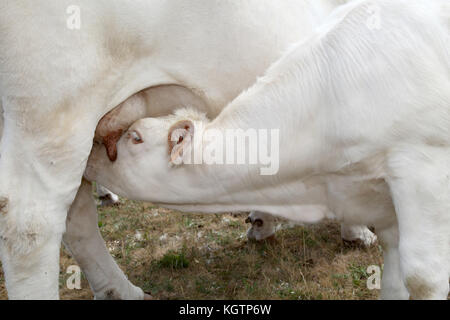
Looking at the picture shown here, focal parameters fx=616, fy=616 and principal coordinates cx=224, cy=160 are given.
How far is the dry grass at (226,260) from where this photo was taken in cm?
468

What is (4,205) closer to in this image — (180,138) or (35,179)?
(35,179)

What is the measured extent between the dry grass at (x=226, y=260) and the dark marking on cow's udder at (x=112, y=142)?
1397mm

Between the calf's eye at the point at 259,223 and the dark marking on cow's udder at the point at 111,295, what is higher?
the calf's eye at the point at 259,223

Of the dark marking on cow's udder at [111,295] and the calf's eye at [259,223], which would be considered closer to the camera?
the dark marking on cow's udder at [111,295]

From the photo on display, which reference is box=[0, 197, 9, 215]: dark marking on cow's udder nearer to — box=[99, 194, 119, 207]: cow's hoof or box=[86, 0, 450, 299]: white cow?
box=[86, 0, 450, 299]: white cow

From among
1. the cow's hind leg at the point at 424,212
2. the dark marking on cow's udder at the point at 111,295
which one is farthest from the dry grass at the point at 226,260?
the cow's hind leg at the point at 424,212

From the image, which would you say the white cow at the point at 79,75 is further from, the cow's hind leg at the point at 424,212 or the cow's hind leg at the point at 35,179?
the cow's hind leg at the point at 424,212

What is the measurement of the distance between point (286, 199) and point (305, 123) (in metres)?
0.50

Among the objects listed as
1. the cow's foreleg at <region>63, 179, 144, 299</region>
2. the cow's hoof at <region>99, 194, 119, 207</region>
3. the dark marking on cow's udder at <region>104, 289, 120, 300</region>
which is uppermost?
the cow's hoof at <region>99, 194, 119, 207</region>

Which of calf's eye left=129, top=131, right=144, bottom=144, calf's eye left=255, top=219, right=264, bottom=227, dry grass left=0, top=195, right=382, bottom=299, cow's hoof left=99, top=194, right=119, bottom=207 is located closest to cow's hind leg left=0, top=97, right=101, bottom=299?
calf's eye left=129, top=131, right=144, bottom=144

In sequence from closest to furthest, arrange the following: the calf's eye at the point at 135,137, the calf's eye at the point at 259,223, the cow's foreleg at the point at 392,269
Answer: the calf's eye at the point at 135,137 < the cow's foreleg at the point at 392,269 < the calf's eye at the point at 259,223

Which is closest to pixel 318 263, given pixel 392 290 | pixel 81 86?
pixel 392 290

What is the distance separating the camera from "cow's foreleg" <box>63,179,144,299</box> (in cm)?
444

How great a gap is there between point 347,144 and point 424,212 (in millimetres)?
570
